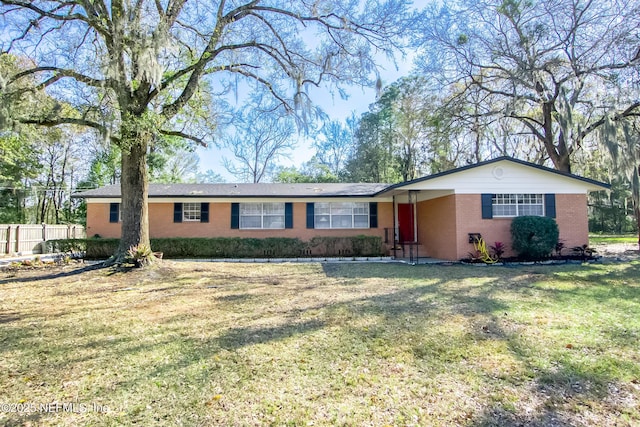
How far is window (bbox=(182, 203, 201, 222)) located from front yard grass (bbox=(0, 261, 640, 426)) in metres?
7.54

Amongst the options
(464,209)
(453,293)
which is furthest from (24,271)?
(464,209)

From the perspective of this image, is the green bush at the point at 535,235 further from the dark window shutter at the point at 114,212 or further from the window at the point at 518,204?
the dark window shutter at the point at 114,212

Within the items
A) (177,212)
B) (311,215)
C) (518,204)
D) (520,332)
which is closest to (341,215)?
(311,215)

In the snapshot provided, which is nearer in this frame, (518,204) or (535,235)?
(535,235)

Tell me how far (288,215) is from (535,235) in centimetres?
899

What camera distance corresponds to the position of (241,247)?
13.6 metres

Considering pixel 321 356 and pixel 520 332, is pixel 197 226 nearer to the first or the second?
pixel 321 356

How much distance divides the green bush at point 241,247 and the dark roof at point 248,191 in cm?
188

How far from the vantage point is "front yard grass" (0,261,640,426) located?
2631 mm

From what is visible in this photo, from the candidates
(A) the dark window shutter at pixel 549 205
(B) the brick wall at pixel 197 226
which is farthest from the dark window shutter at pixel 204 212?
(A) the dark window shutter at pixel 549 205

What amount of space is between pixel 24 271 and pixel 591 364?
12355 millimetres

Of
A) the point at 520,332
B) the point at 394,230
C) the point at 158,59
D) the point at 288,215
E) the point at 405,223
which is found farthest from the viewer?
the point at 405,223

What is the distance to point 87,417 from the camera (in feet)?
8.36

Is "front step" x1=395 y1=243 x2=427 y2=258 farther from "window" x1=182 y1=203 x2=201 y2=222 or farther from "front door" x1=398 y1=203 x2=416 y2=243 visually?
"window" x1=182 y1=203 x2=201 y2=222
